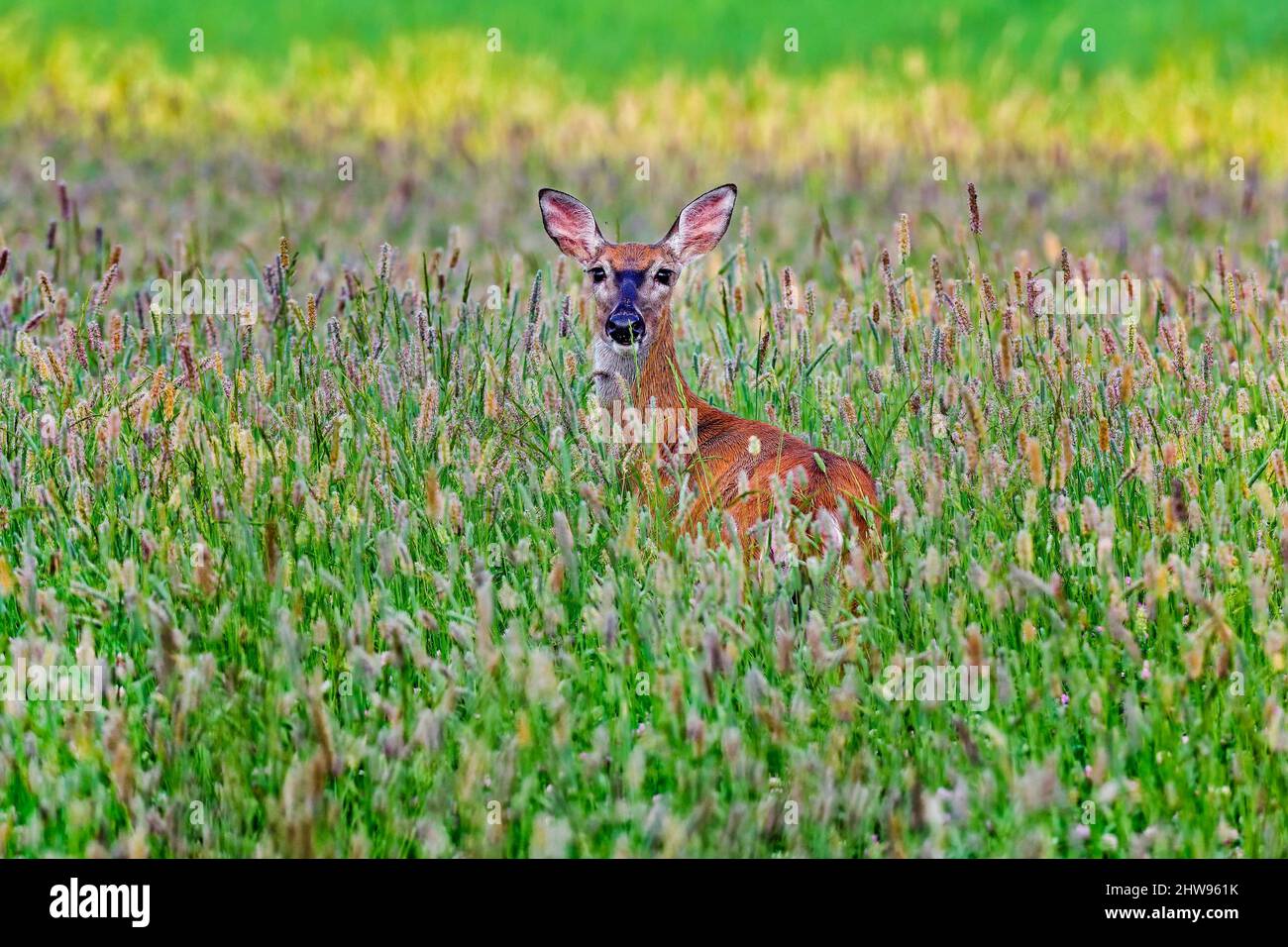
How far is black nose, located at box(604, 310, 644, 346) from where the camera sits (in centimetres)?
665

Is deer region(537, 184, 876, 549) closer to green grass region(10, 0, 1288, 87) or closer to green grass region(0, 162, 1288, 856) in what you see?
green grass region(0, 162, 1288, 856)

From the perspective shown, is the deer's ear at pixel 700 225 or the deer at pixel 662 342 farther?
the deer's ear at pixel 700 225

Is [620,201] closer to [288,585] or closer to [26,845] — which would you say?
[288,585]

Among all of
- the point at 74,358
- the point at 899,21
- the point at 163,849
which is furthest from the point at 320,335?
the point at 899,21

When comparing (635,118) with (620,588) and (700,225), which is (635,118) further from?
(620,588)

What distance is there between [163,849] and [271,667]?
60 cm

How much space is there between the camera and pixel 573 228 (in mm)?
7109

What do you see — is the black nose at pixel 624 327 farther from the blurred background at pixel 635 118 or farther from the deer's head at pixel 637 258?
the blurred background at pixel 635 118

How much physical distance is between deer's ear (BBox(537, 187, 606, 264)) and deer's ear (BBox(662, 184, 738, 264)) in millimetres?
270

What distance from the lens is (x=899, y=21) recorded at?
19.0 meters

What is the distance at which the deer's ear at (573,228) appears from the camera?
7.04 metres

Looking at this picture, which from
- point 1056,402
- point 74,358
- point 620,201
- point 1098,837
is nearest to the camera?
point 1098,837

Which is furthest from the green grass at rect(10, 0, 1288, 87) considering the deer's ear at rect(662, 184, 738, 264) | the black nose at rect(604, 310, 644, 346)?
the black nose at rect(604, 310, 644, 346)

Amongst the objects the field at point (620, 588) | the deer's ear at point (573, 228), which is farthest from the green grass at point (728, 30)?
the deer's ear at point (573, 228)
